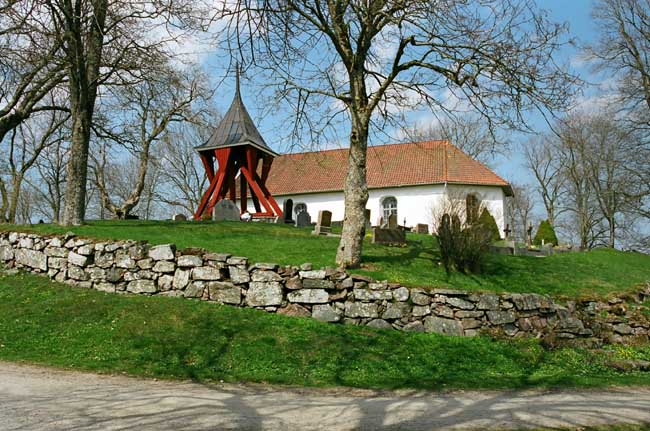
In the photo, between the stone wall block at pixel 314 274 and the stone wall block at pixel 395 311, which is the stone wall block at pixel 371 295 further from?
the stone wall block at pixel 314 274

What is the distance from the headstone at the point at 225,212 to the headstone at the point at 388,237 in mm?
7162

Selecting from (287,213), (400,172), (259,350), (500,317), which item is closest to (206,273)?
(259,350)

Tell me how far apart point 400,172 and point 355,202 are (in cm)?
2386

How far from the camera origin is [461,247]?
1236cm

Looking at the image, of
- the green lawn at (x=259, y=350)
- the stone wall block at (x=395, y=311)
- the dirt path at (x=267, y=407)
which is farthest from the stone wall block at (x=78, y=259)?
the stone wall block at (x=395, y=311)

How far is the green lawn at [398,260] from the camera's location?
11.8 meters

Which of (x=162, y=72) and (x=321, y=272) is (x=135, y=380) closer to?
(x=321, y=272)

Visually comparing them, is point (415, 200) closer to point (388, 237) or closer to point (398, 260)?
point (388, 237)

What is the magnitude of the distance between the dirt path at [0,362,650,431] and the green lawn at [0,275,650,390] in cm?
63

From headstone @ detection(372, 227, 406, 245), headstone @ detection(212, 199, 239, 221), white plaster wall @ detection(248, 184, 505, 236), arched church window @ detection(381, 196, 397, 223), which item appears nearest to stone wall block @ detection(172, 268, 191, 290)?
headstone @ detection(372, 227, 406, 245)

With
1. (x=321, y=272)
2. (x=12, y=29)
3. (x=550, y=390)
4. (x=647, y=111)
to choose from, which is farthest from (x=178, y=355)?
(x=647, y=111)

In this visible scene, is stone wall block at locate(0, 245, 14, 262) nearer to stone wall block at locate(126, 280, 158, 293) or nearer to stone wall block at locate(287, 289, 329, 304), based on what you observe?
stone wall block at locate(126, 280, 158, 293)

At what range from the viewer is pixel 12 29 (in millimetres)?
13039

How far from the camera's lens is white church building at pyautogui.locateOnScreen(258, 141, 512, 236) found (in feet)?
109
